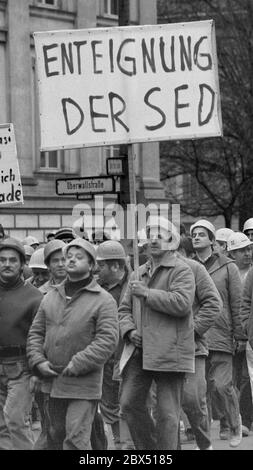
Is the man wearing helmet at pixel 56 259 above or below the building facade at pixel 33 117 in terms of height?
below

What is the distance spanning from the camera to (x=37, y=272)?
13805 millimetres

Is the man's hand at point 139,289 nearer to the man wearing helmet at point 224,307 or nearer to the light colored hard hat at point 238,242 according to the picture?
the man wearing helmet at point 224,307

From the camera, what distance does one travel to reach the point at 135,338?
10.5 m

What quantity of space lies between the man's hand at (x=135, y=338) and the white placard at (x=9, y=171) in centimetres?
466

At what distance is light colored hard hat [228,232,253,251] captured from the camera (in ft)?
47.4

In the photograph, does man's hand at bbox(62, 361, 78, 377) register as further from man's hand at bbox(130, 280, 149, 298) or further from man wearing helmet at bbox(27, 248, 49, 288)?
man wearing helmet at bbox(27, 248, 49, 288)

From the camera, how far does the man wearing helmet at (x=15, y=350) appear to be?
10438 mm

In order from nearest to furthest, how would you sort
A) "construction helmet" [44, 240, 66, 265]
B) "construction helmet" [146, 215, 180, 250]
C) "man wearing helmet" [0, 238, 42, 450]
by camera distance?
"man wearing helmet" [0, 238, 42, 450] < "construction helmet" [146, 215, 180, 250] < "construction helmet" [44, 240, 66, 265]

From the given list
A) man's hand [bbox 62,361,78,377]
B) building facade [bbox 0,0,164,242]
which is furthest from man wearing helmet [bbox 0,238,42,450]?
building facade [bbox 0,0,164,242]

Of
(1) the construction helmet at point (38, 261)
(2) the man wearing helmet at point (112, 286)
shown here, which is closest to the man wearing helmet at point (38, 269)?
(1) the construction helmet at point (38, 261)

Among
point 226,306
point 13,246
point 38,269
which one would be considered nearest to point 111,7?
point 38,269

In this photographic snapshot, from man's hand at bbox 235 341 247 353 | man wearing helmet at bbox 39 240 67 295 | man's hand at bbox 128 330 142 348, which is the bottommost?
man's hand at bbox 235 341 247 353

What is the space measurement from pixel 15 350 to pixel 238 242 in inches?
175
